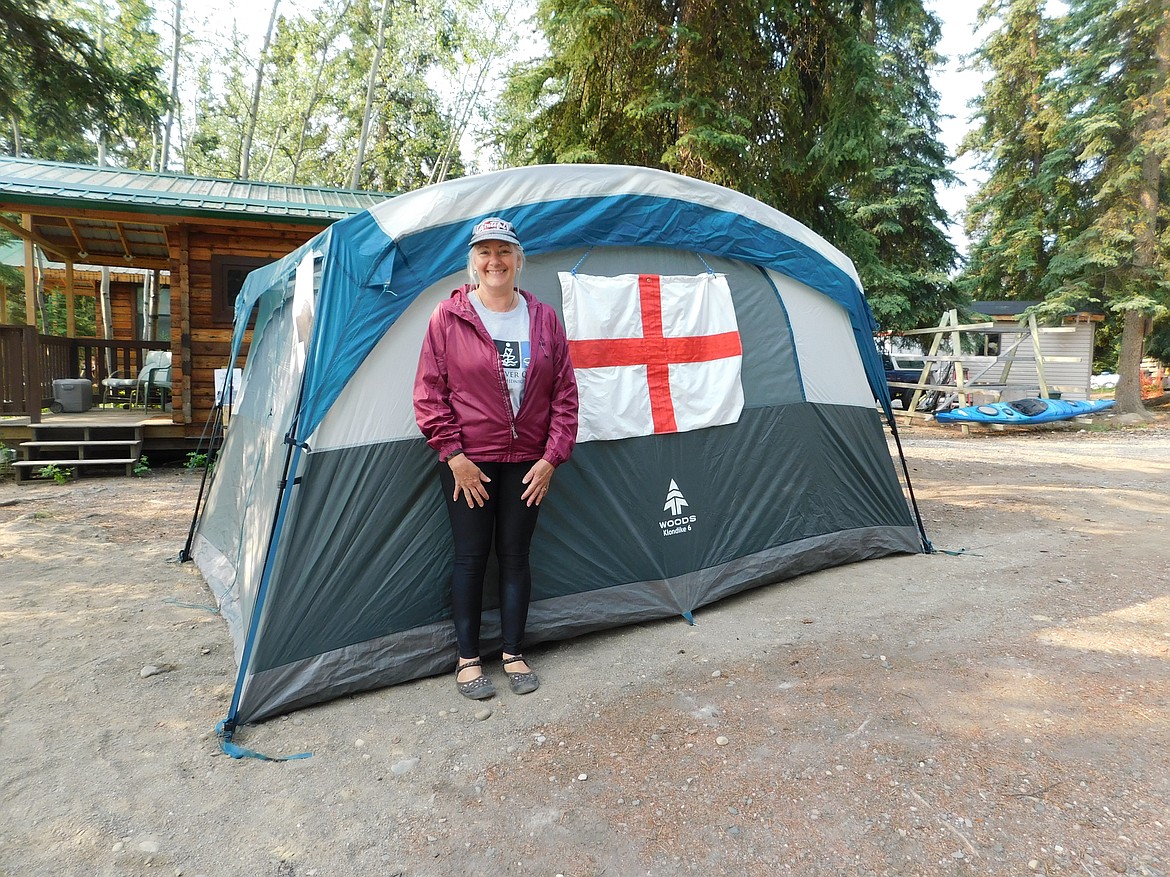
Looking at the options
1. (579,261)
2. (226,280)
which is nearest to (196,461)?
(226,280)

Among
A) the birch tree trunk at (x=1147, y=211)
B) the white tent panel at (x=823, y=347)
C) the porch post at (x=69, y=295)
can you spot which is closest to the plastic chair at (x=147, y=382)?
the porch post at (x=69, y=295)

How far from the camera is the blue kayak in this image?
12.8 meters

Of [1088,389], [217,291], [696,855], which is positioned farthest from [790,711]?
[1088,389]

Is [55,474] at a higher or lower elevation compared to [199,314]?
lower

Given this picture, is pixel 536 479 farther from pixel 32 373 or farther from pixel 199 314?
pixel 32 373

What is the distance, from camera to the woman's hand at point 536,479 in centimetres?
277

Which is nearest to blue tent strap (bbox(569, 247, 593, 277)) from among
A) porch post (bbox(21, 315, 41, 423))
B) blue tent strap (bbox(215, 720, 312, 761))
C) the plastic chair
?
blue tent strap (bbox(215, 720, 312, 761))

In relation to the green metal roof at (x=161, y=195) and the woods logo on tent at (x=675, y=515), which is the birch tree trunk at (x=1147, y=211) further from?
the woods logo on tent at (x=675, y=515)

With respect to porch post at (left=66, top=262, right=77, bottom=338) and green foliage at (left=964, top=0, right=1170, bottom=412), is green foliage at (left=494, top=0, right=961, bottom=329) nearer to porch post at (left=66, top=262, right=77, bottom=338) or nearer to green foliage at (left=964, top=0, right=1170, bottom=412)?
porch post at (left=66, top=262, right=77, bottom=338)

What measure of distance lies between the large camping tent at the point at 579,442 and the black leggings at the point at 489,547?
0.18 m

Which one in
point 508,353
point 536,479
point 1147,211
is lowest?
point 536,479

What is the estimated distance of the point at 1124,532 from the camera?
5.15 meters

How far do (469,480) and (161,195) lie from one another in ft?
22.7

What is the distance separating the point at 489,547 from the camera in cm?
286
